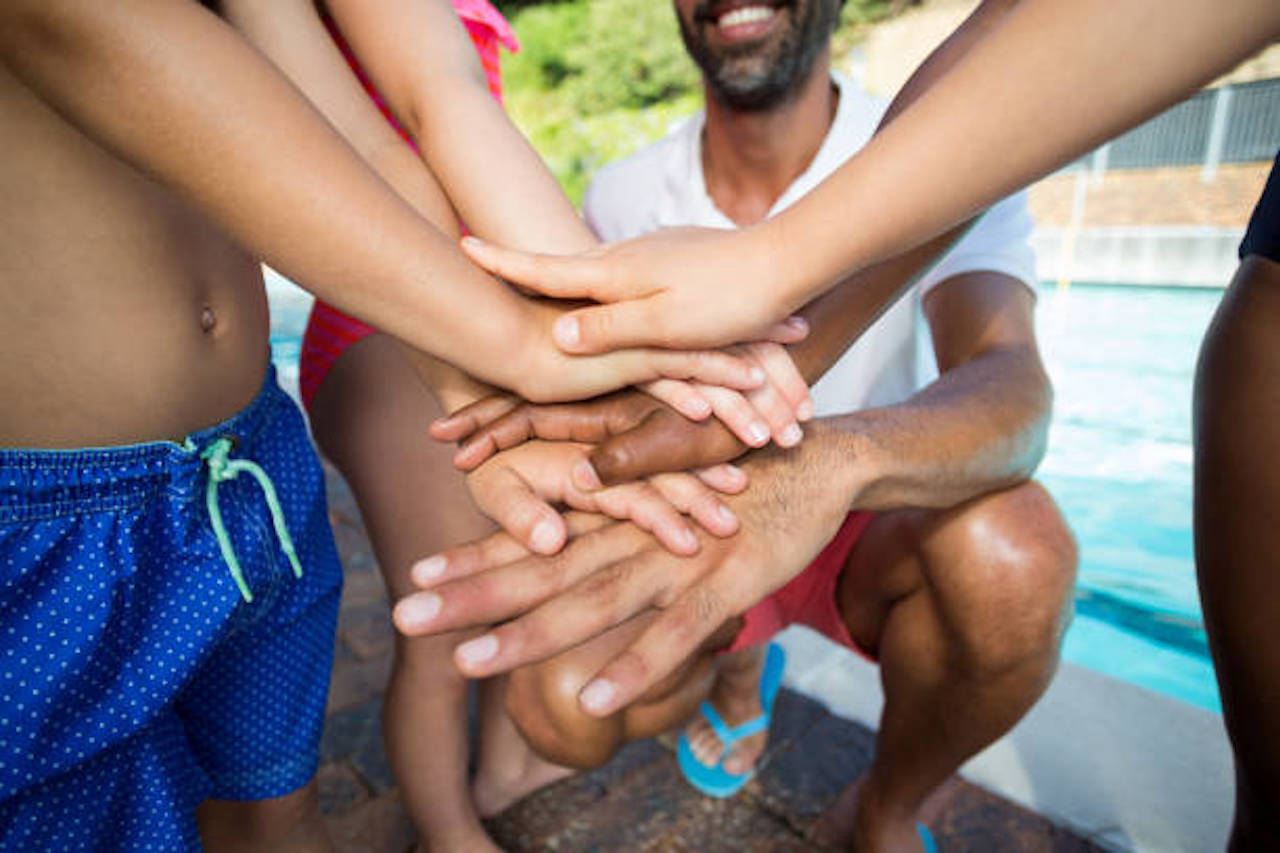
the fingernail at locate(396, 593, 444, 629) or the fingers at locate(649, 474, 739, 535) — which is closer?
the fingernail at locate(396, 593, 444, 629)

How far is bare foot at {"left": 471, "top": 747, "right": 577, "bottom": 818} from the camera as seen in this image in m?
1.53

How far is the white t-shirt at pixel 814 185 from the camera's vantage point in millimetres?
1677

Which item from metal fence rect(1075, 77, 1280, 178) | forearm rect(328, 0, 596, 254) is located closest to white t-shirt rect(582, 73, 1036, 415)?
forearm rect(328, 0, 596, 254)

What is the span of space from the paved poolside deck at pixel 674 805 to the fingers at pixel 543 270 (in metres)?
1.06

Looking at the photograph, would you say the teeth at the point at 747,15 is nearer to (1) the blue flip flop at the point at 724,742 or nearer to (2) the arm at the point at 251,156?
(2) the arm at the point at 251,156

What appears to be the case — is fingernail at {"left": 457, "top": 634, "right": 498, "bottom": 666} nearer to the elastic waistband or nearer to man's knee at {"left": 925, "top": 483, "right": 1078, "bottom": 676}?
the elastic waistband

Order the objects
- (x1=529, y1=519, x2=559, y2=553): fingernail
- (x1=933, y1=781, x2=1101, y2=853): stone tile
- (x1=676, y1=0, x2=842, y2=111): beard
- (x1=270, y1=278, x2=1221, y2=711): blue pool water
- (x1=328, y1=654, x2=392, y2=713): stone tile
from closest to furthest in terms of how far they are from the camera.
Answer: (x1=529, y1=519, x2=559, y2=553): fingernail, (x1=933, y1=781, x2=1101, y2=853): stone tile, (x1=328, y1=654, x2=392, y2=713): stone tile, (x1=676, y1=0, x2=842, y2=111): beard, (x1=270, y1=278, x2=1221, y2=711): blue pool water

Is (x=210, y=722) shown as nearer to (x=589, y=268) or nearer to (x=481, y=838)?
(x=481, y=838)

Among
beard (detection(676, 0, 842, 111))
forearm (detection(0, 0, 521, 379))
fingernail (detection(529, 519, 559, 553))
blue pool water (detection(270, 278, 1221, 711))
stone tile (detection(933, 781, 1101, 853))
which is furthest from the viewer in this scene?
blue pool water (detection(270, 278, 1221, 711))

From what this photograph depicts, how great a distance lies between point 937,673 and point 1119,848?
464 millimetres

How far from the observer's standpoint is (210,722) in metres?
1.11

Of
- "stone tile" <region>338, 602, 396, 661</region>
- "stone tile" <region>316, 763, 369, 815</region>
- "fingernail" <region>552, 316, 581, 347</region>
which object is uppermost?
"fingernail" <region>552, 316, 581, 347</region>

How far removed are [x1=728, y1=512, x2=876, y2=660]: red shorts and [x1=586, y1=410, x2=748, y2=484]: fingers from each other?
629 millimetres

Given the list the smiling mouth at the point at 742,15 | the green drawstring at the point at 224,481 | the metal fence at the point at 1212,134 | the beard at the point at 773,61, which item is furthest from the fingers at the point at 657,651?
the metal fence at the point at 1212,134
